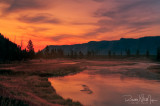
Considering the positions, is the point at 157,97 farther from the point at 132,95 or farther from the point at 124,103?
the point at 124,103

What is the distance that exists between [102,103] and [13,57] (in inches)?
3184

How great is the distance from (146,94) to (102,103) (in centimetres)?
720

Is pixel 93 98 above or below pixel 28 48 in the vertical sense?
below

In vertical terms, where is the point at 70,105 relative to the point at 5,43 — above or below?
below

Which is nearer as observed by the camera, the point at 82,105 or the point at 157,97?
the point at 82,105

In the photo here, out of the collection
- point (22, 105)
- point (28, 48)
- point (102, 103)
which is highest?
point (28, 48)

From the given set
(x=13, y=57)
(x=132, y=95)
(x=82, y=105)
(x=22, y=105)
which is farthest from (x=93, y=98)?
(x=13, y=57)

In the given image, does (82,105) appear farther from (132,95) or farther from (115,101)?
(132,95)

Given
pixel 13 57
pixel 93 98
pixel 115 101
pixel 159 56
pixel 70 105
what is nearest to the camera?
pixel 70 105

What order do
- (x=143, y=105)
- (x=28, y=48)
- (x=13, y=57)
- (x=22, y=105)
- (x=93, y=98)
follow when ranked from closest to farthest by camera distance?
(x=22, y=105) → (x=143, y=105) → (x=93, y=98) → (x=13, y=57) → (x=28, y=48)

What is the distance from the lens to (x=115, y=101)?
1652 centimetres

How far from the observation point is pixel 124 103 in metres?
15.7

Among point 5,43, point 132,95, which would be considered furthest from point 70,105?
point 5,43

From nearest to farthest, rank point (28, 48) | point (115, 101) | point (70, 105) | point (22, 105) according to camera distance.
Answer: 1. point (22, 105)
2. point (70, 105)
3. point (115, 101)
4. point (28, 48)
